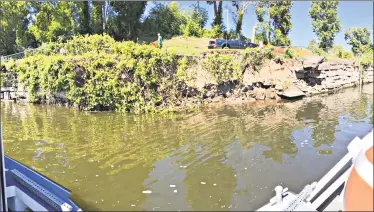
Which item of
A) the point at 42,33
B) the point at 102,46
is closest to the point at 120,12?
the point at 42,33

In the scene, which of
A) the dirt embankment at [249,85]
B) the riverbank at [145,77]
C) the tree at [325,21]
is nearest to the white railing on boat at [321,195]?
the tree at [325,21]

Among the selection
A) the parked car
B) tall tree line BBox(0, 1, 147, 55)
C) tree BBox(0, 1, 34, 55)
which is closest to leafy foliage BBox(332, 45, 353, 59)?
the parked car

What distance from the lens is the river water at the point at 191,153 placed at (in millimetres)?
4066

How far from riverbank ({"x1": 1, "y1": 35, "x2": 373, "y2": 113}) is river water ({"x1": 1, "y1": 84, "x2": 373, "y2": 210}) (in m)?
1.75

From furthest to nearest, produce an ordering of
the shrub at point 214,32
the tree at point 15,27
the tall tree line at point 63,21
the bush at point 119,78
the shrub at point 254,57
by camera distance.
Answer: the tall tree line at point 63,21 → the tree at point 15,27 → the shrub at point 254,57 → the shrub at point 214,32 → the bush at point 119,78

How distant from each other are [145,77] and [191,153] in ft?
19.4

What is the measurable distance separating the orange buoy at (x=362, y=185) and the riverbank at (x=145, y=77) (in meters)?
8.16

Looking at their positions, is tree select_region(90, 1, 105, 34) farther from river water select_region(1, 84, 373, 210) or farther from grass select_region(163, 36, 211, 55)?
river water select_region(1, 84, 373, 210)

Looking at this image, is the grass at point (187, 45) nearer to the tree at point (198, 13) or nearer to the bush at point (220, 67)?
the bush at point (220, 67)

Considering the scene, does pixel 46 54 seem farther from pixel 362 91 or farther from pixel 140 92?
pixel 362 91

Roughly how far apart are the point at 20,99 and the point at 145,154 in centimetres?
1122

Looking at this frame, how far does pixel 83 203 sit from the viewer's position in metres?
4.02

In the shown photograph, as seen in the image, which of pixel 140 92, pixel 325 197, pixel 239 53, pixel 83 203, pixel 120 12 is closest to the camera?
pixel 325 197

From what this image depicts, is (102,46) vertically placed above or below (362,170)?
above
